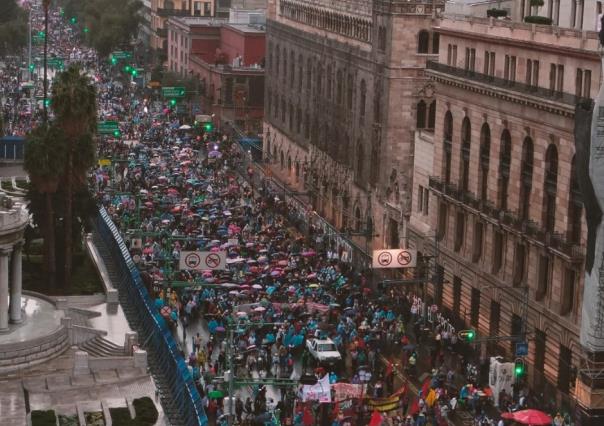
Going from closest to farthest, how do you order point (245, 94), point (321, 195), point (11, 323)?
point (11, 323) < point (321, 195) < point (245, 94)

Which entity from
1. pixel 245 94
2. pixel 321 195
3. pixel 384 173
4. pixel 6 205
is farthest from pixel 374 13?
pixel 245 94

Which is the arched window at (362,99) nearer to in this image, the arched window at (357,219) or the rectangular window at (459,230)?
the arched window at (357,219)

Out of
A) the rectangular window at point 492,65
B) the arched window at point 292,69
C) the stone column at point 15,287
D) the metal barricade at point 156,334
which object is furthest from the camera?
the arched window at point 292,69

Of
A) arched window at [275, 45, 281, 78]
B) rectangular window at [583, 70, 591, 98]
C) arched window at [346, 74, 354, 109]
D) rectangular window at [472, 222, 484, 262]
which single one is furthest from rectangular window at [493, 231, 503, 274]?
arched window at [275, 45, 281, 78]

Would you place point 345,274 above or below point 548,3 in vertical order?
below

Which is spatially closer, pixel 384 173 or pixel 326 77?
pixel 384 173

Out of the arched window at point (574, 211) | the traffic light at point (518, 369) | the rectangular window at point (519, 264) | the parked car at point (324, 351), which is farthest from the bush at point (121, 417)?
the rectangular window at point (519, 264)

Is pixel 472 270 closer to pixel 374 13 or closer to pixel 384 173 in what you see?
pixel 384 173
